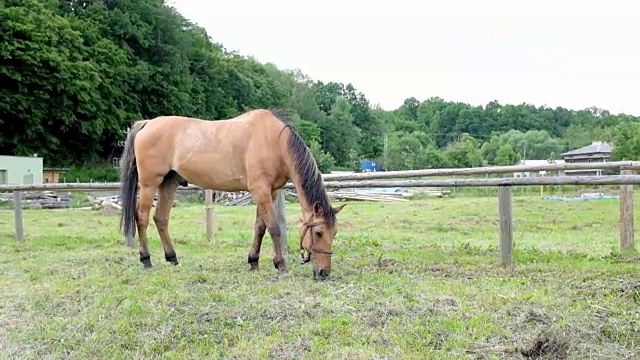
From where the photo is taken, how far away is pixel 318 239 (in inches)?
206

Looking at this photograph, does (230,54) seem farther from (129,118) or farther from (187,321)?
(187,321)

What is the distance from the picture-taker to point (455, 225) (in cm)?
1145

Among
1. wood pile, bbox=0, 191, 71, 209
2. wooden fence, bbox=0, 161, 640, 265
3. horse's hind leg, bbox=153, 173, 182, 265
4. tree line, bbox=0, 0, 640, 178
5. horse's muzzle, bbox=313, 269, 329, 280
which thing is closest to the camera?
horse's muzzle, bbox=313, 269, 329, 280

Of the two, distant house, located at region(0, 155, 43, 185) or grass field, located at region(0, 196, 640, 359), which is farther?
distant house, located at region(0, 155, 43, 185)

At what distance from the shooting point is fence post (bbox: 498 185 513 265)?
589 centimetres

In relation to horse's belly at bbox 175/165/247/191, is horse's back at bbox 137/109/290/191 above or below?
above

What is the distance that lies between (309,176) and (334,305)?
1694mm

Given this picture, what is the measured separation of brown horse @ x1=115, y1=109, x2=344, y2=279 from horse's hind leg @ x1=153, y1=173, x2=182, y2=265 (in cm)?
1

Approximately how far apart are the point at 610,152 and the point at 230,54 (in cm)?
4262

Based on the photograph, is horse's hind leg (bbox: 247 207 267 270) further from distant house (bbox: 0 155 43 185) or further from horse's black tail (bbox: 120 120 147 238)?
distant house (bbox: 0 155 43 185)

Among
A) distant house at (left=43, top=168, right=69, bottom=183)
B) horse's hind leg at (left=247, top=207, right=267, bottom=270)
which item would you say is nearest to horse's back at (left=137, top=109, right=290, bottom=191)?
horse's hind leg at (left=247, top=207, right=267, bottom=270)

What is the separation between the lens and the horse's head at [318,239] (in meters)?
5.19

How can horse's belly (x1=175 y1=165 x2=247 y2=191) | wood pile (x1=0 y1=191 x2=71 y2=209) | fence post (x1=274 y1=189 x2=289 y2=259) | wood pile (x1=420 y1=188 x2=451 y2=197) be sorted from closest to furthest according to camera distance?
horse's belly (x1=175 y1=165 x2=247 y2=191), fence post (x1=274 y1=189 x2=289 y2=259), wood pile (x1=0 y1=191 x2=71 y2=209), wood pile (x1=420 y1=188 x2=451 y2=197)

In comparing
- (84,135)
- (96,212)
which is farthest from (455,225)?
(84,135)
